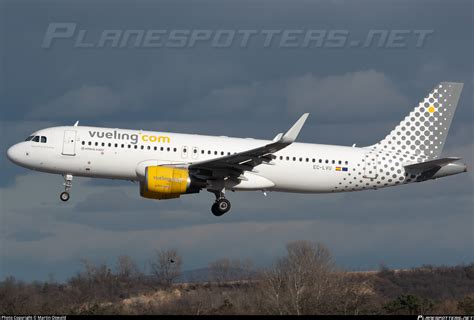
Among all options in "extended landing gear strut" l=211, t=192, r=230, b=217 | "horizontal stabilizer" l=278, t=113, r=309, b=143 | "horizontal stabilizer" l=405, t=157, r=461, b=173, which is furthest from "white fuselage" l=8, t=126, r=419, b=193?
"horizontal stabilizer" l=278, t=113, r=309, b=143

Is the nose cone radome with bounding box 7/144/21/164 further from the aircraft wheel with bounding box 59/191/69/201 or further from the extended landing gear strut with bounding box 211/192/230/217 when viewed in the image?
the extended landing gear strut with bounding box 211/192/230/217

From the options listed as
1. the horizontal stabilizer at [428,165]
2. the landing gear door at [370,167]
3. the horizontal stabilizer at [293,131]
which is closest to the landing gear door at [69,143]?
the horizontal stabilizer at [293,131]

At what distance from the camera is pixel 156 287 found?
217ft

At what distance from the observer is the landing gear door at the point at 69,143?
186ft

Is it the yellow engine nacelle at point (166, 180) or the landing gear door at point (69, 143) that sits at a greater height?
the landing gear door at point (69, 143)

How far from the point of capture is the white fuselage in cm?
5684

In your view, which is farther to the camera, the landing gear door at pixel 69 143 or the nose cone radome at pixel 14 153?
the nose cone radome at pixel 14 153

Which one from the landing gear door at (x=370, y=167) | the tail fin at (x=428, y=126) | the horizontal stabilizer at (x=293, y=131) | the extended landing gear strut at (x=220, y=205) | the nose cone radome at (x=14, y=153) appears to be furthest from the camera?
the tail fin at (x=428, y=126)

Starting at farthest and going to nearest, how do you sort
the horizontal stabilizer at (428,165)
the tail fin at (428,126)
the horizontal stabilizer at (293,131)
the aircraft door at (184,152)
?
the tail fin at (428,126) → the horizontal stabilizer at (428,165) → the aircraft door at (184,152) → the horizontal stabilizer at (293,131)

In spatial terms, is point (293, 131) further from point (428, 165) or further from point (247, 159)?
point (428, 165)

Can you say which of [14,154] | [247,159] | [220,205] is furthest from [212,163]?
[14,154]

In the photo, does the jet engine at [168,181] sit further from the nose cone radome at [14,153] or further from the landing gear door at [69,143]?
the nose cone radome at [14,153]

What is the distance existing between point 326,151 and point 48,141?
47.6ft

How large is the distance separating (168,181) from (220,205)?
11.6 ft
